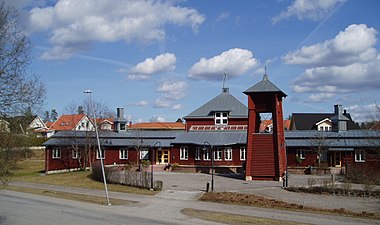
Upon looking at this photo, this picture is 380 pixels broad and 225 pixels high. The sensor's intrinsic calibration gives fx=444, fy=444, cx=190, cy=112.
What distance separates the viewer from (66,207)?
76.1 feet

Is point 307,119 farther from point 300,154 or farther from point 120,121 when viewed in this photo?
point 120,121

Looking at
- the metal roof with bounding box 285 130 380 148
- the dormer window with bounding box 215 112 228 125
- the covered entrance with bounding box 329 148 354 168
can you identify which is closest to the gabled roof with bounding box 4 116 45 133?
the metal roof with bounding box 285 130 380 148

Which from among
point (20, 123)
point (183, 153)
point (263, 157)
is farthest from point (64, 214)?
point (183, 153)

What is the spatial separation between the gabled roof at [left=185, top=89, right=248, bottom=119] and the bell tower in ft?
51.0

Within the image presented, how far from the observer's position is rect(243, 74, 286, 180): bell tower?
127 ft

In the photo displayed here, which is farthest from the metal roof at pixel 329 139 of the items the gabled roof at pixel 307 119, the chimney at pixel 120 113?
the gabled roof at pixel 307 119

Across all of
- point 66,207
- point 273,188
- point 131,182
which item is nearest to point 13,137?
point 66,207

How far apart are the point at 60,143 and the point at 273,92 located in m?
26.1

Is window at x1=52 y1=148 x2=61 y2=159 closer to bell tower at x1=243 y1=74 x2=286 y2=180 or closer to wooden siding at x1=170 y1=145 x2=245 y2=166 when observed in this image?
wooden siding at x1=170 y1=145 x2=245 y2=166

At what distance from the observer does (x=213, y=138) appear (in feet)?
164

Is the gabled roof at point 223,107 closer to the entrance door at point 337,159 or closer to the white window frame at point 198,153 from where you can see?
the white window frame at point 198,153

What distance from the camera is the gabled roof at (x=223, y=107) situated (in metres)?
56.6

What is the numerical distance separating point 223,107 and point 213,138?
8512mm

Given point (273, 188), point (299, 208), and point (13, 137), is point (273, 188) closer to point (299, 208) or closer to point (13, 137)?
point (299, 208)
